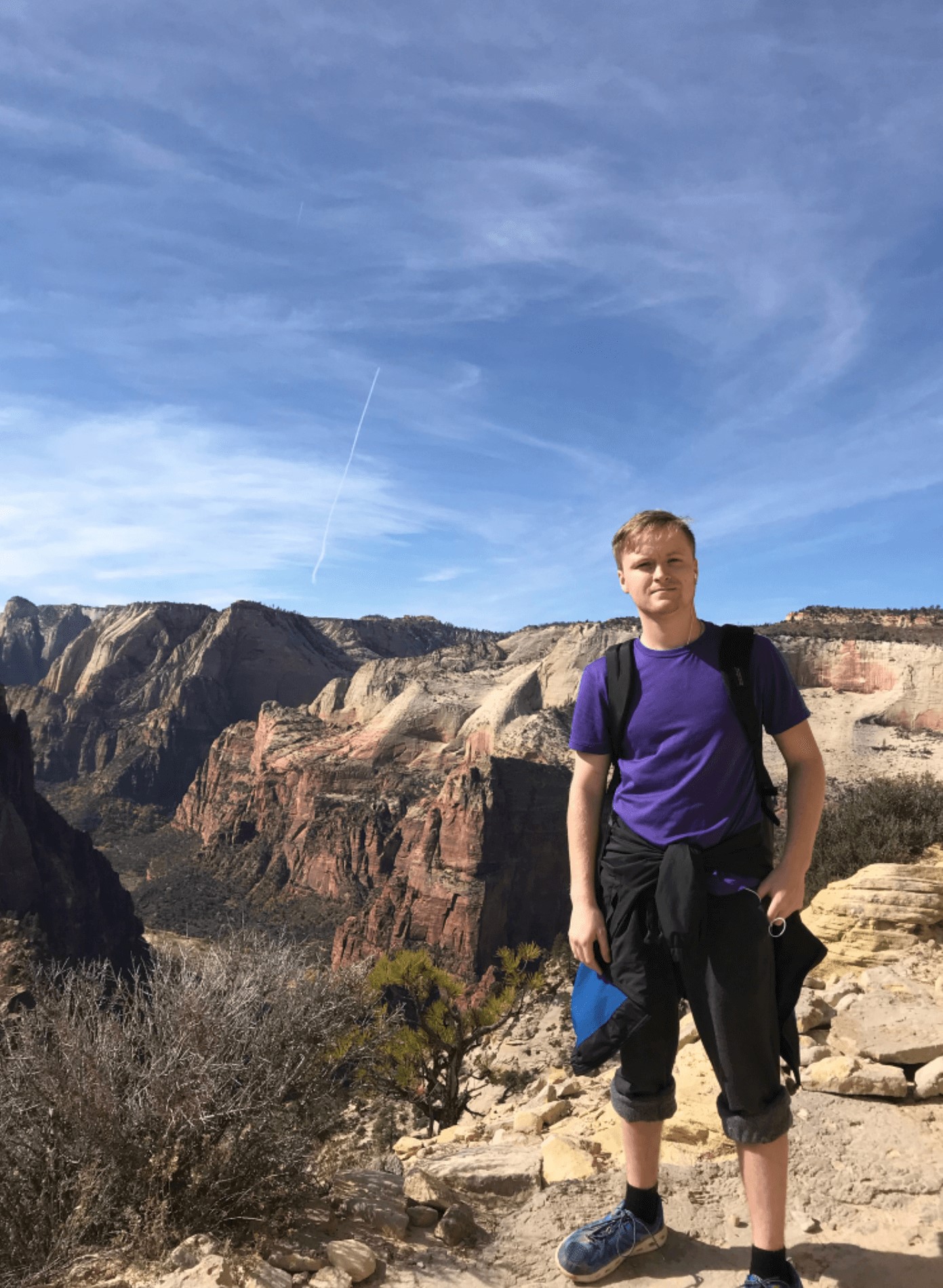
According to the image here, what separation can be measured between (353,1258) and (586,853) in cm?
160

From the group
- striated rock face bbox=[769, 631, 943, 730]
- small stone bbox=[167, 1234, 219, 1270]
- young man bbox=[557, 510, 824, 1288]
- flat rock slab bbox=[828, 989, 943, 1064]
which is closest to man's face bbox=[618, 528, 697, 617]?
young man bbox=[557, 510, 824, 1288]

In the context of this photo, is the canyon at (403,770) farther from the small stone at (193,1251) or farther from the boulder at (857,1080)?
the small stone at (193,1251)

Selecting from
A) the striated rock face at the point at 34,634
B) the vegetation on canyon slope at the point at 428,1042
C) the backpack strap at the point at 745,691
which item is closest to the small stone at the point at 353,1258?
the backpack strap at the point at 745,691

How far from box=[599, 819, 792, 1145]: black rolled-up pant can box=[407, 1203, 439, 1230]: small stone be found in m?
1.09

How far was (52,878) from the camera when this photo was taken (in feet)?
109

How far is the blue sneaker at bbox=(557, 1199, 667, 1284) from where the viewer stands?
2.73 m

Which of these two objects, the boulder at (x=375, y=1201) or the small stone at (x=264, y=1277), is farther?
the boulder at (x=375, y=1201)

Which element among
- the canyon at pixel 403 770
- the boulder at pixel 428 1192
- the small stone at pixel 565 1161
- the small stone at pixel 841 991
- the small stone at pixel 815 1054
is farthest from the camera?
the canyon at pixel 403 770

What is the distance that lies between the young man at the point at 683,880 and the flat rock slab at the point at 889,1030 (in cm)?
219

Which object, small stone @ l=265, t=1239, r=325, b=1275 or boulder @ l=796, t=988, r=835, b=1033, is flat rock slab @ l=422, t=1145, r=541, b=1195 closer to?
small stone @ l=265, t=1239, r=325, b=1275

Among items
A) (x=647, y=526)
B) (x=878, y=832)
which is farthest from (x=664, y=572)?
(x=878, y=832)

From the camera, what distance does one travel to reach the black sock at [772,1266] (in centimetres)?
251

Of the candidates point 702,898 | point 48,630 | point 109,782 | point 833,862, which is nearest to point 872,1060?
point 702,898

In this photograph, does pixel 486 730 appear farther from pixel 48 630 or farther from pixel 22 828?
pixel 48 630
